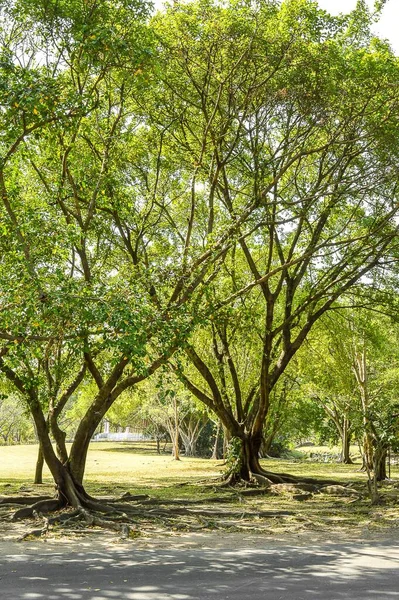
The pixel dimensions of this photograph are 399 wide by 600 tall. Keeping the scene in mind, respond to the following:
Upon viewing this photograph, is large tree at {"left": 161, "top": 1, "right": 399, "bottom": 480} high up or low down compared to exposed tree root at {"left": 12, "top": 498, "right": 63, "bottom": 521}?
up

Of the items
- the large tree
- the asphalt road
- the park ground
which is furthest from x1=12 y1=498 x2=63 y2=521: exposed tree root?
the large tree

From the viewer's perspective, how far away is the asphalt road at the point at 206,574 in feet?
23.5

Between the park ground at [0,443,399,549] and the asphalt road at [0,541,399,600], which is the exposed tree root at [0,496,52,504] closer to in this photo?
the park ground at [0,443,399,549]

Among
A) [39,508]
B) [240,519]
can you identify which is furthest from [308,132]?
[39,508]

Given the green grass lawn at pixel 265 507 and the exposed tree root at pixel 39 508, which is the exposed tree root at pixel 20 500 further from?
the green grass lawn at pixel 265 507

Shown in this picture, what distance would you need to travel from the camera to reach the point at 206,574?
325 inches

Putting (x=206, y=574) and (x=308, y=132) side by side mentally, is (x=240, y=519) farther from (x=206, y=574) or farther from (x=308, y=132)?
(x=308, y=132)

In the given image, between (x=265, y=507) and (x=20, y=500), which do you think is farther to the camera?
(x=265, y=507)

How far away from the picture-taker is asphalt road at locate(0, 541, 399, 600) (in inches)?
282

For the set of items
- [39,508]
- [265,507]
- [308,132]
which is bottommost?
[265,507]

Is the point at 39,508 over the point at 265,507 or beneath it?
over

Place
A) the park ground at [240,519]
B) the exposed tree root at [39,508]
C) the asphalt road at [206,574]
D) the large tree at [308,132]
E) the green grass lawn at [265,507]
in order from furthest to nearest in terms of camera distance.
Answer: the large tree at [308,132]
the exposed tree root at [39,508]
the green grass lawn at [265,507]
the park ground at [240,519]
the asphalt road at [206,574]

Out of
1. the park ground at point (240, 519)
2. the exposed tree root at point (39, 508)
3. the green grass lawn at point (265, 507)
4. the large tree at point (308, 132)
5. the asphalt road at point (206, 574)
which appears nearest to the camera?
the asphalt road at point (206, 574)

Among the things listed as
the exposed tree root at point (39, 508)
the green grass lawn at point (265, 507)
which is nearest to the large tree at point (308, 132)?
the green grass lawn at point (265, 507)
